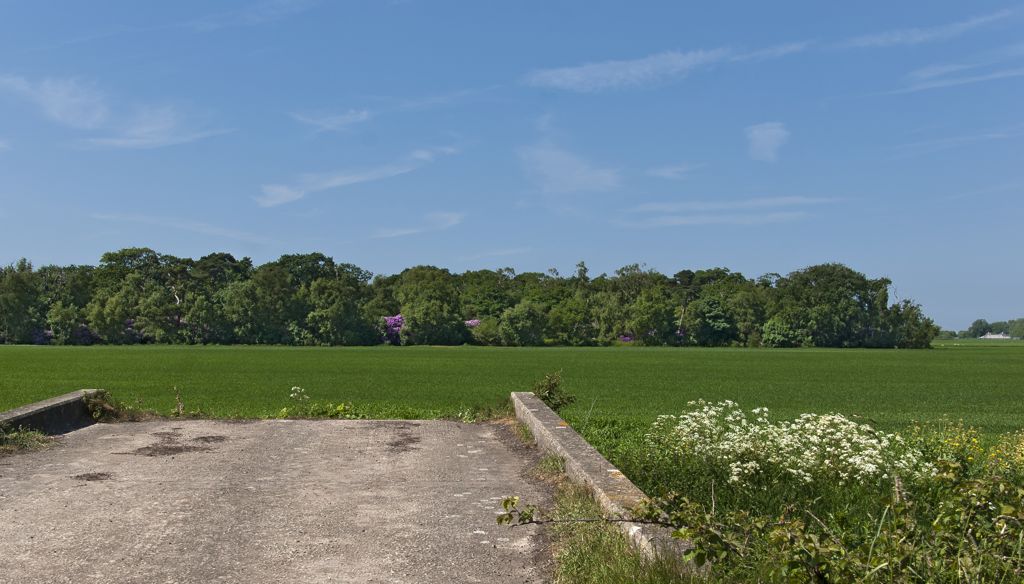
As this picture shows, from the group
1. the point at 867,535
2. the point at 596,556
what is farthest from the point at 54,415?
the point at 867,535

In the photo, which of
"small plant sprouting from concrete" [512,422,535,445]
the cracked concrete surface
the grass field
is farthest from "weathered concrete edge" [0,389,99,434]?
"small plant sprouting from concrete" [512,422,535,445]

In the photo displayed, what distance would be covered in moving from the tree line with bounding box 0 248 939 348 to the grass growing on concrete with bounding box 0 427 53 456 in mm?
79824

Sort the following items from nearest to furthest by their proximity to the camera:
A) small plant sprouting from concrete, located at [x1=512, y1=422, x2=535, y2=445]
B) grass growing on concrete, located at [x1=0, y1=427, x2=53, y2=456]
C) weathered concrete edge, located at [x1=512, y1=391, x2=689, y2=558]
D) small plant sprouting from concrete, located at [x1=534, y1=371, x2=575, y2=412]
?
weathered concrete edge, located at [x1=512, y1=391, x2=689, y2=558]
grass growing on concrete, located at [x1=0, y1=427, x2=53, y2=456]
small plant sprouting from concrete, located at [x1=512, y1=422, x2=535, y2=445]
small plant sprouting from concrete, located at [x1=534, y1=371, x2=575, y2=412]

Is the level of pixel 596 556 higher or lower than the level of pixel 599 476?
lower

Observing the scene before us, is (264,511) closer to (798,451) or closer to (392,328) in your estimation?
(798,451)

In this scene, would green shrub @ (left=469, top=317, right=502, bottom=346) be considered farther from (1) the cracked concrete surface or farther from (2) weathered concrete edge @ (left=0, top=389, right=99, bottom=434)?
(1) the cracked concrete surface

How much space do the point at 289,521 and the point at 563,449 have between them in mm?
2716

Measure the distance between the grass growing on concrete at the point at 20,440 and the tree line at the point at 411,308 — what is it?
79824mm

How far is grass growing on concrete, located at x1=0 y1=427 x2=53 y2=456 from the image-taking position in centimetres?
798

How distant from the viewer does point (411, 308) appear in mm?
91250

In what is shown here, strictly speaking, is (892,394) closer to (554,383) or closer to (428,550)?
(554,383)

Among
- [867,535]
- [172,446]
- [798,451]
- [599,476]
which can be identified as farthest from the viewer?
[172,446]

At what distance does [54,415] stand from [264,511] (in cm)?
551

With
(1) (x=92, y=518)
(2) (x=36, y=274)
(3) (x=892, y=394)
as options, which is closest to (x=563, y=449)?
(1) (x=92, y=518)
